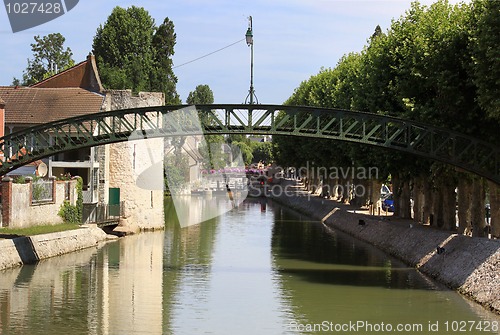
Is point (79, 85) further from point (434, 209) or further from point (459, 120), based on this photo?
point (459, 120)

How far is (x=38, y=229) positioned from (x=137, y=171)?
1609 cm

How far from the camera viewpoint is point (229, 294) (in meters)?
38.2

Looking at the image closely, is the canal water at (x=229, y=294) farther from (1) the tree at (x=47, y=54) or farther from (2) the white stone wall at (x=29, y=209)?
(1) the tree at (x=47, y=54)

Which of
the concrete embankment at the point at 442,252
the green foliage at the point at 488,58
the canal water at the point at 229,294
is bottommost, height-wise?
the canal water at the point at 229,294

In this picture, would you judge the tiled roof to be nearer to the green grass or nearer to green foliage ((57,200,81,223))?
green foliage ((57,200,81,223))

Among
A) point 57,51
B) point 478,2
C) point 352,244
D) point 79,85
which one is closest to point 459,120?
point 478,2

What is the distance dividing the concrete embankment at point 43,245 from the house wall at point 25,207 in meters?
1.58

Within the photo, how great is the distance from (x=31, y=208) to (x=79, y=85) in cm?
3116

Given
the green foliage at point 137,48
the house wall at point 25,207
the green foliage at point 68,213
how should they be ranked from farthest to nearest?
the green foliage at point 137,48
the green foliage at point 68,213
the house wall at point 25,207

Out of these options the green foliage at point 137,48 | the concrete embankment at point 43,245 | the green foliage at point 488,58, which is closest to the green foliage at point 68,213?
the concrete embankment at point 43,245

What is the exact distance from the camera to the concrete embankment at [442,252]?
35.5m

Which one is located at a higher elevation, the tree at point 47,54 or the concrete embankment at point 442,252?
the tree at point 47,54

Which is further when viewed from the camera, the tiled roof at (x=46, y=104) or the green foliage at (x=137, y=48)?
the green foliage at (x=137, y=48)

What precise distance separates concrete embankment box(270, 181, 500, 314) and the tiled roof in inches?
813
